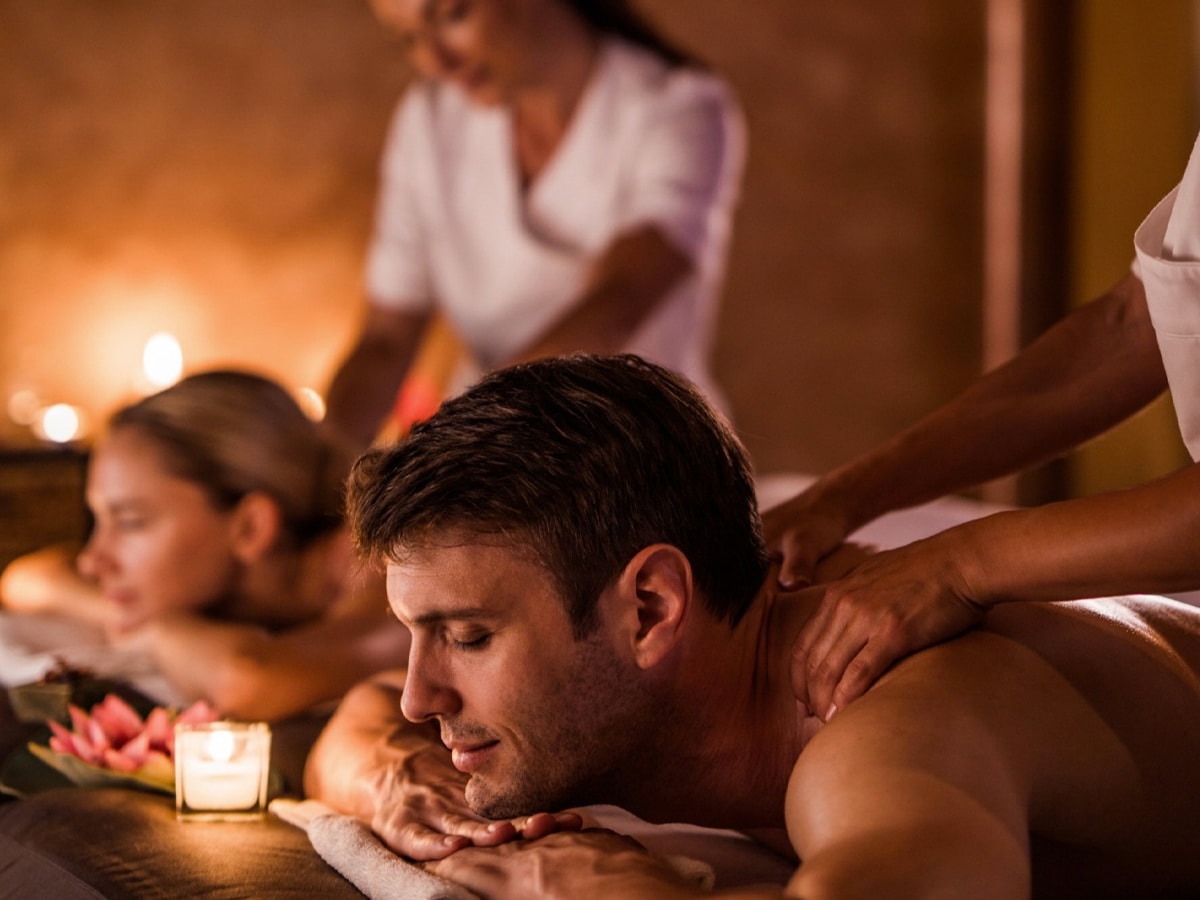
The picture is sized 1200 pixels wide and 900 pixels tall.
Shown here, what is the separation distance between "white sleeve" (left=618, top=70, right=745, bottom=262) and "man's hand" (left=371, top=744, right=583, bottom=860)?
1.73 m

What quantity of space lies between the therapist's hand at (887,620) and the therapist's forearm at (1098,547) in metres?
0.02

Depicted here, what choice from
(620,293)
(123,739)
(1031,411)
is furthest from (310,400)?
(1031,411)

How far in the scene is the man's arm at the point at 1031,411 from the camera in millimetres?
1466

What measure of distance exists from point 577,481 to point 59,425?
3756 millimetres

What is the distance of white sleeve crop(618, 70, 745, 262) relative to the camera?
2934mm

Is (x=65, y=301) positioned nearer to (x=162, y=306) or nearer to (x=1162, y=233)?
(x=162, y=306)

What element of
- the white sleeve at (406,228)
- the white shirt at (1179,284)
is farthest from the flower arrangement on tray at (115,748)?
the white sleeve at (406,228)

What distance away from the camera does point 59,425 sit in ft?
14.6

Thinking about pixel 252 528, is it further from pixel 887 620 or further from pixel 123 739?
pixel 887 620

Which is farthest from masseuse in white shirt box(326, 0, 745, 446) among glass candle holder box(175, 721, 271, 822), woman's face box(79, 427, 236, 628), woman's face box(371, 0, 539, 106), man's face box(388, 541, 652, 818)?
man's face box(388, 541, 652, 818)

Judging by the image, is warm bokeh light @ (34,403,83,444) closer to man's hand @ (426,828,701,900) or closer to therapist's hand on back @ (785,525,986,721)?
man's hand @ (426,828,701,900)

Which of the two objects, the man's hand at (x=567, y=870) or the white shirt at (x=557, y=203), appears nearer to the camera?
the man's hand at (x=567, y=870)

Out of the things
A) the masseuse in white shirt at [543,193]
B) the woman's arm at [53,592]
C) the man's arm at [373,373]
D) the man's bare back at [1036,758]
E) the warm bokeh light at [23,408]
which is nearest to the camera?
the man's bare back at [1036,758]

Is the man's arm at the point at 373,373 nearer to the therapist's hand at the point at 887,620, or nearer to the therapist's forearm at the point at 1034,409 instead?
the therapist's forearm at the point at 1034,409
